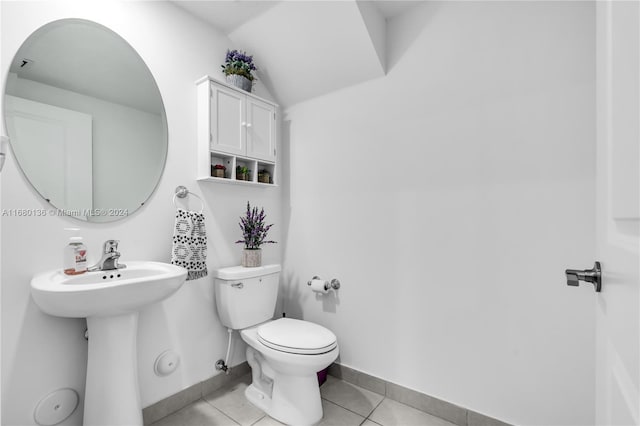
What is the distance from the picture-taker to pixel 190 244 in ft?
5.42

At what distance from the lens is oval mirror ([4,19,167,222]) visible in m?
1.28

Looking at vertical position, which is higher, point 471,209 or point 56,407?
point 471,209

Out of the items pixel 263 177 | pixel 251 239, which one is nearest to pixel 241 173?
pixel 263 177

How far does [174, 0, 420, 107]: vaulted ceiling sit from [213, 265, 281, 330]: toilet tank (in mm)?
1342

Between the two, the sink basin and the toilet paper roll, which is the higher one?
the sink basin

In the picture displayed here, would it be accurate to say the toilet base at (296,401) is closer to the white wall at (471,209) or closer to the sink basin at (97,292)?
the white wall at (471,209)

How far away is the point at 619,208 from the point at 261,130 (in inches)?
75.9

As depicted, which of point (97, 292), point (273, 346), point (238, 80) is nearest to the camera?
point (97, 292)

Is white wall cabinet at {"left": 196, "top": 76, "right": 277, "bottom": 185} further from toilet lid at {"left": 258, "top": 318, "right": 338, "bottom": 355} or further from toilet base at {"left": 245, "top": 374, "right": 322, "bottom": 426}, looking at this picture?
toilet base at {"left": 245, "top": 374, "right": 322, "bottom": 426}

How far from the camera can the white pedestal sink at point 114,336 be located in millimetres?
1165

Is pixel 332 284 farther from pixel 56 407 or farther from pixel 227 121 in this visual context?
pixel 56 407

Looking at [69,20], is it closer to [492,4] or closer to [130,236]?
[130,236]

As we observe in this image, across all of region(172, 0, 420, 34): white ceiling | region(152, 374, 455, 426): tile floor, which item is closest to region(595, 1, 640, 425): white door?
region(152, 374, 455, 426): tile floor

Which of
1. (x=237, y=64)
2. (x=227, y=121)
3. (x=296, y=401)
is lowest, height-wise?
(x=296, y=401)
